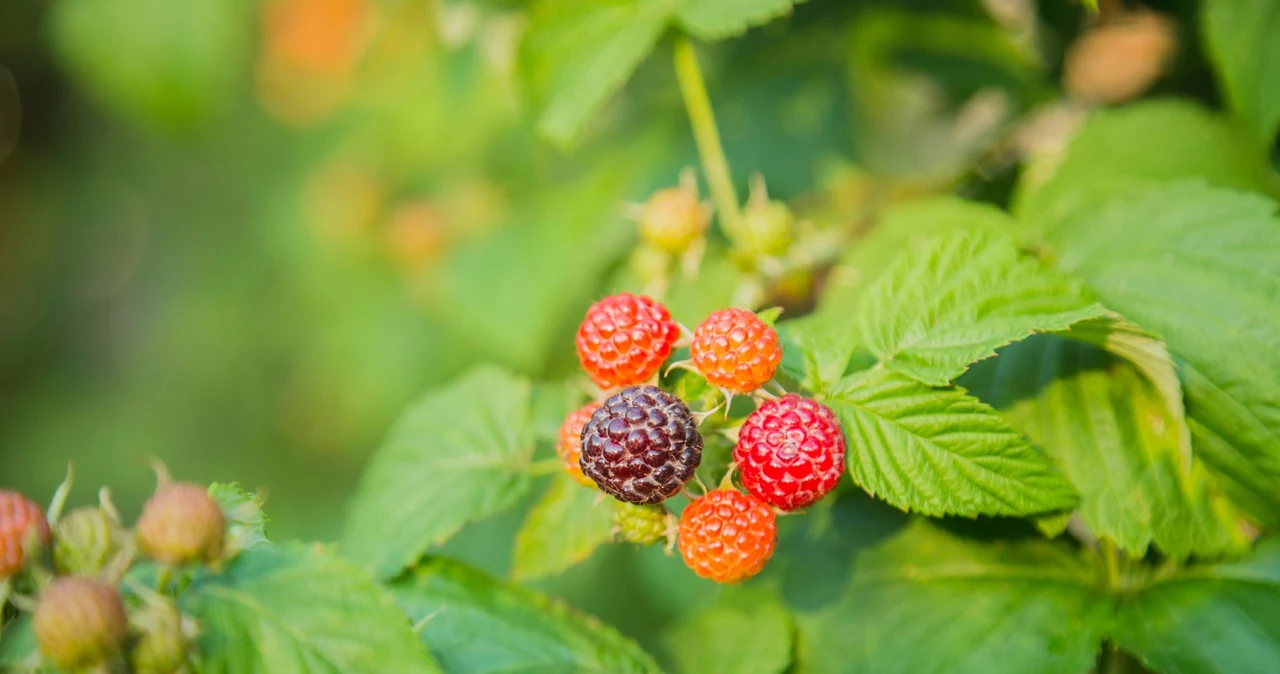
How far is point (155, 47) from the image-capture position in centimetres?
260

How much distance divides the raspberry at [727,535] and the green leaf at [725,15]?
646 millimetres

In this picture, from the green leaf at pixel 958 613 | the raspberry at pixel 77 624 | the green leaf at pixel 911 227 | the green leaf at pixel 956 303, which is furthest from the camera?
the green leaf at pixel 911 227

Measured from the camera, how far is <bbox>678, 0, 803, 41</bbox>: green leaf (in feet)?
3.87

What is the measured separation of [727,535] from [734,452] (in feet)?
0.27

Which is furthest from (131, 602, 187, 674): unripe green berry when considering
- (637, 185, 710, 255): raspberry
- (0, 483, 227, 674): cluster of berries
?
(637, 185, 710, 255): raspberry

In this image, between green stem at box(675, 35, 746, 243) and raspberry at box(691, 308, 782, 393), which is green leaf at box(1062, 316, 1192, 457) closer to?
raspberry at box(691, 308, 782, 393)

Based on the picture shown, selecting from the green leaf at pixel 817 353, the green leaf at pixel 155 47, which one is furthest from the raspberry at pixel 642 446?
the green leaf at pixel 155 47

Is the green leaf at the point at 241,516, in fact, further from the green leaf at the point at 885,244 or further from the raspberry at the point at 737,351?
the green leaf at the point at 885,244

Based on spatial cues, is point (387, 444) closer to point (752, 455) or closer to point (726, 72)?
point (752, 455)

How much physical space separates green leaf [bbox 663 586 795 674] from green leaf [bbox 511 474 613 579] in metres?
0.22

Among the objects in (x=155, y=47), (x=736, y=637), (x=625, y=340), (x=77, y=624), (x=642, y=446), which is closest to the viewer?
(x=77, y=624)

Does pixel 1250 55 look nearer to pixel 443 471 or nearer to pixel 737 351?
pixel 737 351

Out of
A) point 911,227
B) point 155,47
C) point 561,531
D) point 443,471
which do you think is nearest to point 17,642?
point 443,471

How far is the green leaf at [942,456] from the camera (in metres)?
0.86
